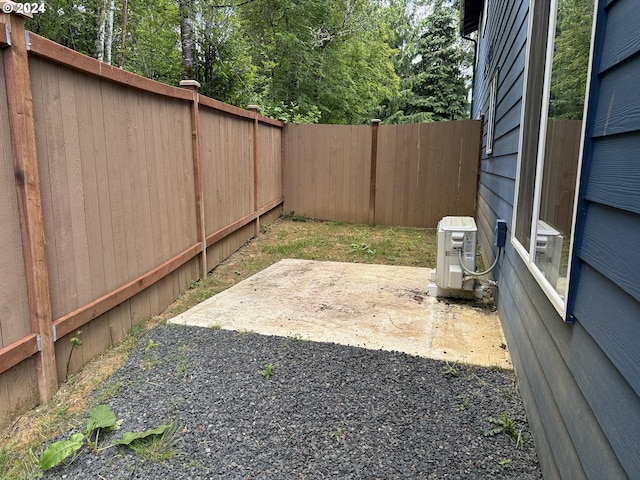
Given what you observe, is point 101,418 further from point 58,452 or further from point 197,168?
point 197,168

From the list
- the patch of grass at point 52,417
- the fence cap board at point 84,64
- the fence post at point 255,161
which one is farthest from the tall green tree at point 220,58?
the patch of grass at point 52,417

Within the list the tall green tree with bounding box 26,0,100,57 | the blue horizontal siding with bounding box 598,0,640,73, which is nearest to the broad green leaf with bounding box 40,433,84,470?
the blue horizontal siding with bounding box 598,0,640,73

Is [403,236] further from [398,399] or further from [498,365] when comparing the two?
[398,399]

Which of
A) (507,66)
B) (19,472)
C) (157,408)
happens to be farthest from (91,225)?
(507,66)

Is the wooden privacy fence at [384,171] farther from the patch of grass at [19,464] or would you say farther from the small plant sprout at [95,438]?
the patch of grass at [19,464]

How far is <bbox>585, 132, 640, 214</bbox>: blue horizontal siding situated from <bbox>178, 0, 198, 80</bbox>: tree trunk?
680cm

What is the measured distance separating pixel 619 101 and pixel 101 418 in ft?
7.21

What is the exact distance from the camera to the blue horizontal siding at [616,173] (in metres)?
0.96

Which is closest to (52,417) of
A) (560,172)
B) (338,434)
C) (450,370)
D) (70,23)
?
(338,434)

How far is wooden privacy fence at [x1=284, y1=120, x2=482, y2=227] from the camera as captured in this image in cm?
669

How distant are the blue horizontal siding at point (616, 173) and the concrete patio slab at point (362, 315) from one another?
62.5 inches

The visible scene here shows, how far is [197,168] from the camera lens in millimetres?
3951

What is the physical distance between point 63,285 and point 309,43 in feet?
31.8

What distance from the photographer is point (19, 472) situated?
1630 millimetres
